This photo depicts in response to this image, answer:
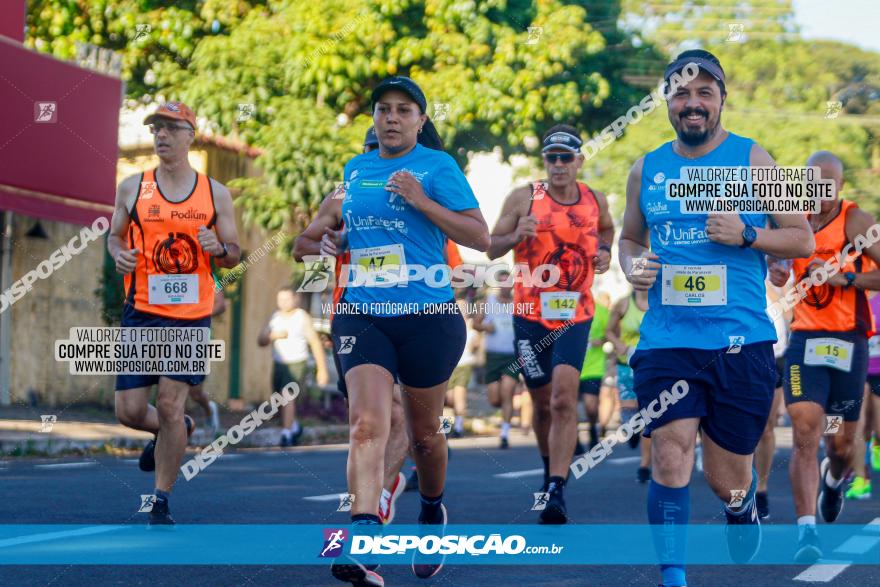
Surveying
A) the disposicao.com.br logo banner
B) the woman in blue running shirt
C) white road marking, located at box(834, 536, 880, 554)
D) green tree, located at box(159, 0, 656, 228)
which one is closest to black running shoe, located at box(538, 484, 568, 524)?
the disposicao.com.br logo banner

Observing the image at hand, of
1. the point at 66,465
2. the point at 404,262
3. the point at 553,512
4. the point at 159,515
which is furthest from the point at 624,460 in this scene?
the point at 404,262

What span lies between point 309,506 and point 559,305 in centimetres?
202

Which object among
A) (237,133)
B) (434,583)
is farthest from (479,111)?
(434,583)

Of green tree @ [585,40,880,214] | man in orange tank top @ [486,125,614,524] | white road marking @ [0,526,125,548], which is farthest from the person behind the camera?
green tree @ [585,40,880,214]

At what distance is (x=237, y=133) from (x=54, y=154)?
2.51 m

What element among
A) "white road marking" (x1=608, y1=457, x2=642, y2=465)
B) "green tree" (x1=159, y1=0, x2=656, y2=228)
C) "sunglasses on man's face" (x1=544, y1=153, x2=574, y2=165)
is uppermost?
"green tree" (x1=159, y1=0, x2=656, y2=228)

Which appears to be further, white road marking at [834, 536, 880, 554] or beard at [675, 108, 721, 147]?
white road marking at [834, 536, 880, 554]

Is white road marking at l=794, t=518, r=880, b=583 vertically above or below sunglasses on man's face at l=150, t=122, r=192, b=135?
below

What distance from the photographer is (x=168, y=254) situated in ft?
26.9

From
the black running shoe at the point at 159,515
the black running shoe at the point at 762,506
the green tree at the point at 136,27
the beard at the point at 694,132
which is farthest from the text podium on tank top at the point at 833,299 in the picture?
the green tree at the point at 136,27

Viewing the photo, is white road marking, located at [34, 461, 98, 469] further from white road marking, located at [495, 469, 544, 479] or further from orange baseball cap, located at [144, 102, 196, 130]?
orange baseball cap, located at [144, 102, 196, 130]

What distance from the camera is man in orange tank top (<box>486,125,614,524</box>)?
931 centimetres

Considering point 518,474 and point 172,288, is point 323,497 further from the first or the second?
point 518,474

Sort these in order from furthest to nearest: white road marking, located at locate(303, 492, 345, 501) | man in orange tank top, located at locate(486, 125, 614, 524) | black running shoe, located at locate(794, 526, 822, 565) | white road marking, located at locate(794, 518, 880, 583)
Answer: white road marking, located at locate(303, 492, 345, 501)
man in orange tank top, located at locate(486, 125, 614, 524)
black running shoe, located at locate(794, 526, 822, 565)
white road marking, located at locate(794, 518, 880, 583)
